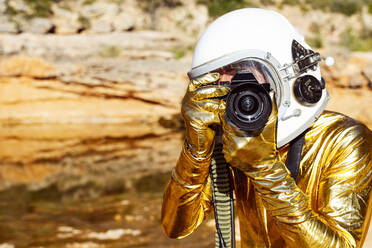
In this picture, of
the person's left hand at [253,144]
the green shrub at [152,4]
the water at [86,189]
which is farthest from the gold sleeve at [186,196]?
the green shrub at [152,4]

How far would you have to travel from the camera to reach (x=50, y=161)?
7930 mm

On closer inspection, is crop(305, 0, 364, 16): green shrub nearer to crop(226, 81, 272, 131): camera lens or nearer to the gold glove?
the gold glove

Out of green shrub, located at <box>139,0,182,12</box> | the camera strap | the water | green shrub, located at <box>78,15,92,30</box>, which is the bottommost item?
the water

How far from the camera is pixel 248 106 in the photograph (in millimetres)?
1002

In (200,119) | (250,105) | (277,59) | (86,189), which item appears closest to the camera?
(250,105)

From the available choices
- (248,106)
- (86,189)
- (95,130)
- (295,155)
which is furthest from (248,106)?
(95,130)

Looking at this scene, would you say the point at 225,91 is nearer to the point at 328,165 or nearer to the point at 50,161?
the point at 328,165

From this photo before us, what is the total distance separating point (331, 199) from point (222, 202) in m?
0.38

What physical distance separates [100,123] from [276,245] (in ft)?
36.8

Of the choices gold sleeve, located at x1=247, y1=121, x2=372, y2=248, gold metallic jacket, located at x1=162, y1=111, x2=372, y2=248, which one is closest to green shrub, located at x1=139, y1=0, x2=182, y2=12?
gold metallic jacket, located at x1=162, y1=111, x2=372, y2=248

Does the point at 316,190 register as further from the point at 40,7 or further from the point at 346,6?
the point at 346,6

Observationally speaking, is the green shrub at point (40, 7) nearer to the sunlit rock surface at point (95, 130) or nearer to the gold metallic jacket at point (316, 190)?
the sunlit rock surface at point (95, 130)

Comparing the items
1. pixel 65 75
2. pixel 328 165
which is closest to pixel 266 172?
pixel 328 165

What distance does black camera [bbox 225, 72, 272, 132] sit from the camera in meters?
0.99
